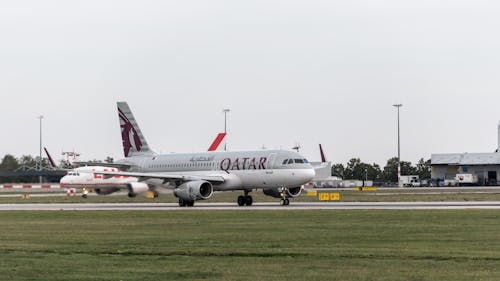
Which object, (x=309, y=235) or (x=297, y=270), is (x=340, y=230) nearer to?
(x=309, y=235)

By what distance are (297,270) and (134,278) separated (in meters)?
3.74

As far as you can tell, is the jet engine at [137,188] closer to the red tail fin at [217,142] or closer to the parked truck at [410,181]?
the red tail fin at [217,142]

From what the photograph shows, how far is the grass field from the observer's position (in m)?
21.0

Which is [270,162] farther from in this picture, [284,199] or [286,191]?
[284,199]

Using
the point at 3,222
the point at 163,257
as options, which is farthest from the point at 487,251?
the point at 3,222

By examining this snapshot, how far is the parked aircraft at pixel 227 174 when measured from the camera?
213 feet

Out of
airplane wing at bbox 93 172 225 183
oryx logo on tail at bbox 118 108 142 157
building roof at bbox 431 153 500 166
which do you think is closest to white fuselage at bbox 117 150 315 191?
airplane wing at bbox 93 172 225 183

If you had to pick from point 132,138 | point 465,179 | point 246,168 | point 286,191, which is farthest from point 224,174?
point 465,179

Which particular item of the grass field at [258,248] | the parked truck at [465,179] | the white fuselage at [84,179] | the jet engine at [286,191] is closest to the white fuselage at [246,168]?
the jet engine at [286,191]

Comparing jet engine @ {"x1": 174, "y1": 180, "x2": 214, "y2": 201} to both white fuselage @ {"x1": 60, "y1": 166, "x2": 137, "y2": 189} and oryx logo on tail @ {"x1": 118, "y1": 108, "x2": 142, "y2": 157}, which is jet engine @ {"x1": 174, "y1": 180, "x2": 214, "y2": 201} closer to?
oryx logo on tail @ {"x1": 118, "y1": 108, "x2": 142, "y2": 157}

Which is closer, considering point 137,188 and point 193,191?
point 193,191

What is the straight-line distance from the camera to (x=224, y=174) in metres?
68.1

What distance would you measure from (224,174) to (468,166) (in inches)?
5015

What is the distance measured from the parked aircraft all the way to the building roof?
120 meters
